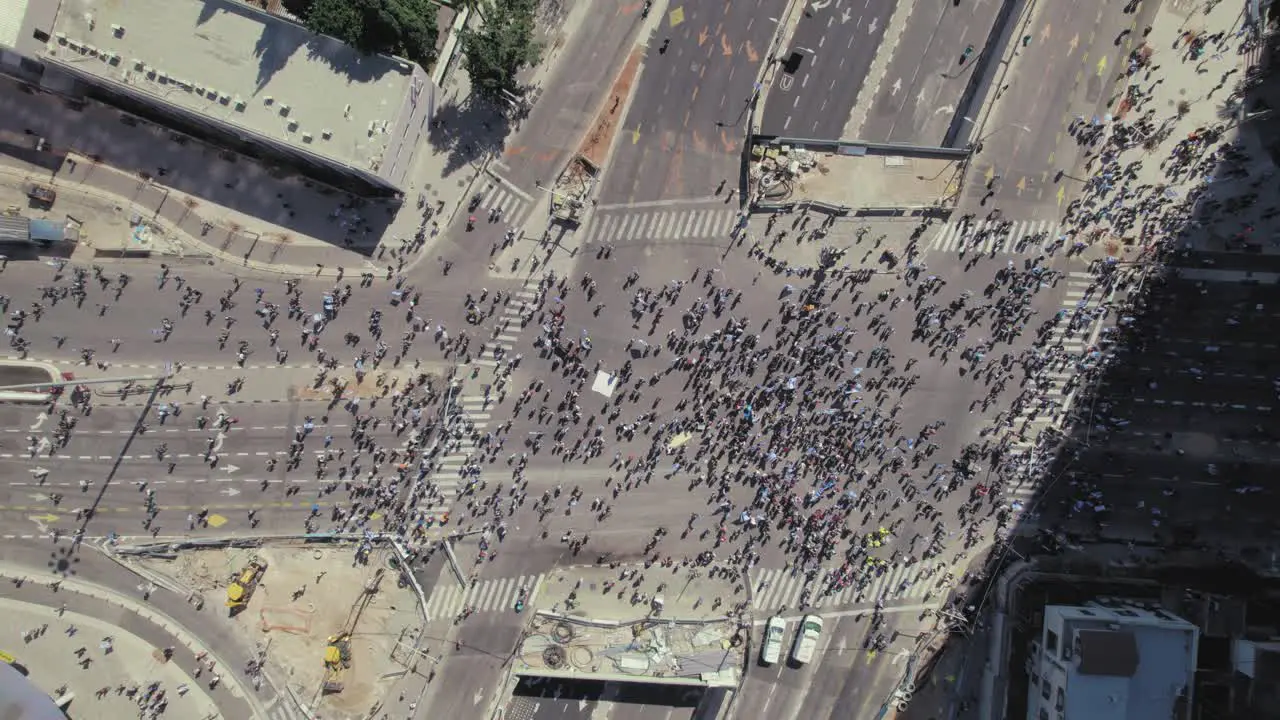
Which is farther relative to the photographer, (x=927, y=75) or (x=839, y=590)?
(x=839, y=590)

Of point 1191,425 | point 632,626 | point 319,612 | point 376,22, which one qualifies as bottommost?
point 319,612

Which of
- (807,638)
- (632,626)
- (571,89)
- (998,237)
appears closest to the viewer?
(571,89)

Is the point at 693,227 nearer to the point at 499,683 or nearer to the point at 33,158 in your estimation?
the point at 499,683

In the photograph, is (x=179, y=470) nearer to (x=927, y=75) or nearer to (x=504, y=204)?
(x=504, y=204)

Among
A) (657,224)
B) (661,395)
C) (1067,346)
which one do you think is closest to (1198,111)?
(1067,346)

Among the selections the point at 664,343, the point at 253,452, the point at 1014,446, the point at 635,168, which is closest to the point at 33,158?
the point at 253,452

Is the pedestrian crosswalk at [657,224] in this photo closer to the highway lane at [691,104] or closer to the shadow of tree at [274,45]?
the highway lane at [691,104]

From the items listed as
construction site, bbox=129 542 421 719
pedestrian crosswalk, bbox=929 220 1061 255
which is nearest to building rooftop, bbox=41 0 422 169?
construction site, bbox=129 542 421 719

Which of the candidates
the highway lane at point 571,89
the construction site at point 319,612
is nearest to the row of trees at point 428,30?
the highway lane at point 571,89
